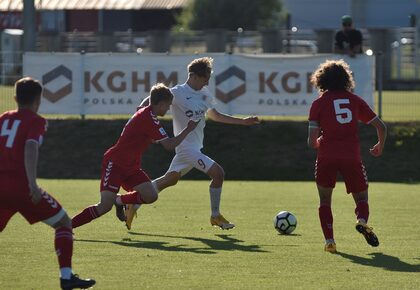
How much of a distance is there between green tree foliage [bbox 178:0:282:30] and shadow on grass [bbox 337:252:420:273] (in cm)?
4920

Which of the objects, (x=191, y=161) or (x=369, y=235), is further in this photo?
(x=191, y=161)

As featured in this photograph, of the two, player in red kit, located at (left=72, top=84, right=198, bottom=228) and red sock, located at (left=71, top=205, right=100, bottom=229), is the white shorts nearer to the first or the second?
player in red kit, located at (left=72, top=84, right=198, bottom=228)

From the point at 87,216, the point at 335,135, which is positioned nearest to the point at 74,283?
the point at 87,216

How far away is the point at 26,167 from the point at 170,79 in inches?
566

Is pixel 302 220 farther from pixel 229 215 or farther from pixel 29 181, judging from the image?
pixel 29 181

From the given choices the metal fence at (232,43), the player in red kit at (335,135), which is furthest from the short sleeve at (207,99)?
the metal fence at (232,43)

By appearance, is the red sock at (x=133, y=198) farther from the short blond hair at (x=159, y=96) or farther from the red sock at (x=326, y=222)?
the red sock at (x=326, y=222)

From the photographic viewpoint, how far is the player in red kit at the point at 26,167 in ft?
27.4

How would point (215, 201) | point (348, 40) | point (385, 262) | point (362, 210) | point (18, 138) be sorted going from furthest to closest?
point (348, 40) < point (215, 201) < point (362, 210) < point (385, 262) < point (18, 138)

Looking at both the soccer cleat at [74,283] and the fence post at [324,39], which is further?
the fence post at [324,39]

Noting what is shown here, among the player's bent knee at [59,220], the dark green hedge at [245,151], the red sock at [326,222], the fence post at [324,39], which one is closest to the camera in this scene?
the player's bent knee at [59,220]

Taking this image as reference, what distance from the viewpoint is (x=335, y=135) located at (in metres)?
10.9

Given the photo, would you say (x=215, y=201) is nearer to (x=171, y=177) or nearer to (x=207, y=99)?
(x=171, y=177)

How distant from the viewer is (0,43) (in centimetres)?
4431
